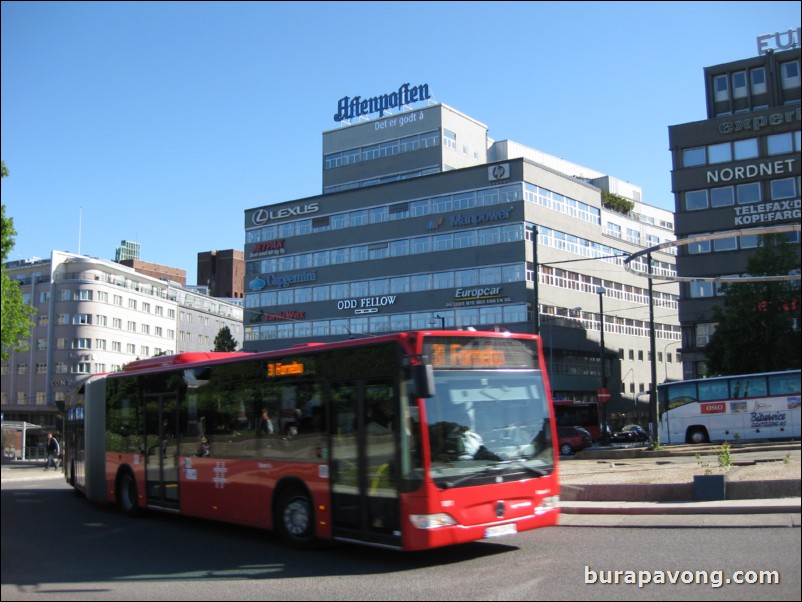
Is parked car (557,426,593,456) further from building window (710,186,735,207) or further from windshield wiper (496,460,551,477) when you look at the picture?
windshield wiper (496,460,551,477)

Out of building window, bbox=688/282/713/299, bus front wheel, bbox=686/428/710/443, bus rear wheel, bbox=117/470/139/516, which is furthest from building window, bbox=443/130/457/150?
bus rear wheel, bbox=117/470/139/516

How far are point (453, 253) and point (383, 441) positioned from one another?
5714 cm

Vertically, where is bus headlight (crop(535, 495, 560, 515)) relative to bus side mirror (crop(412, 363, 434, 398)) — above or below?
below

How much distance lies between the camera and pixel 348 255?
72438mm

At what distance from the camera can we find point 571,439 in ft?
146

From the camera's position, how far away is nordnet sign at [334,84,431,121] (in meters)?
81.8

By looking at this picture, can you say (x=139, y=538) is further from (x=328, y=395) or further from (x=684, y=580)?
(x=684, y=580)

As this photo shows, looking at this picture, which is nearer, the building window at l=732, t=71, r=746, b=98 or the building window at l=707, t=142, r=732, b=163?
the building window at l=707, t=142, r=732, b=163

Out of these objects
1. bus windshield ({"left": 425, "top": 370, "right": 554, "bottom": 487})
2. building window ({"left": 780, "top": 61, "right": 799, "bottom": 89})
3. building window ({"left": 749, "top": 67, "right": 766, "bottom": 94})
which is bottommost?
bus windshield ({"left": 425, "top": 370, "right": 554, "bottom": 487})

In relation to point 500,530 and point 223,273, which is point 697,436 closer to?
point 500,530

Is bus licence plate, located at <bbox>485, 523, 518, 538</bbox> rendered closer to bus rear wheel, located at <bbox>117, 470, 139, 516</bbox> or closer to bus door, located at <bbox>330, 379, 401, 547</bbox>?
bus door, located at <bbox>330, 379, 401, 547</bbox>

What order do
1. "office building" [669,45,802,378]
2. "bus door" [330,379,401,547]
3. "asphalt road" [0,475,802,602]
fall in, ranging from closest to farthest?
"asphalt road" [0,475,802,602] < "bus door" [330,379,401,547] < "office building" [669,45,802,378]

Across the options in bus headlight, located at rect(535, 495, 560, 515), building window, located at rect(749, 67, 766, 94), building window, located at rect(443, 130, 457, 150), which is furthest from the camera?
building window, located at rect(443, 130, 457, 150)

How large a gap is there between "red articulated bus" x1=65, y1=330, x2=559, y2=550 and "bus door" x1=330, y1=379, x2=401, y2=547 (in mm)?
21
